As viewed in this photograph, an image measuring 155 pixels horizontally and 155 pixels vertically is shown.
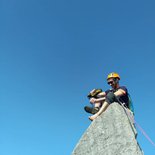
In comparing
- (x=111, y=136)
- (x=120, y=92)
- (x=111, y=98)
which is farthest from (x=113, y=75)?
(x=111, y=136)

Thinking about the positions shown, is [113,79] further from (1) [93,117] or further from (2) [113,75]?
(1) [93,117]

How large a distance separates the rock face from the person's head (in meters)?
1.18

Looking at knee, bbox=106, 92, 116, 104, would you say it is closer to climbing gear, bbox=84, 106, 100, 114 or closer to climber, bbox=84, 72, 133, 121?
climber, bbox=84, 72, 133, 121

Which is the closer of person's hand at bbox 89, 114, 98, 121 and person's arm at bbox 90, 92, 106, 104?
person's hand at bbox 89, 114, 98, 121

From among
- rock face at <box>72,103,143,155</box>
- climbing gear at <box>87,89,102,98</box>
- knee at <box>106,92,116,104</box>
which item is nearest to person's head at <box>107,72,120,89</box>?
climbing gear at <box>87,89,102,98</box>

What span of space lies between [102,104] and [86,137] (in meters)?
1.69

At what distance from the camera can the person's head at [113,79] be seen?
1022cm

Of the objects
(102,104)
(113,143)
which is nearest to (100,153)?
(113,143)

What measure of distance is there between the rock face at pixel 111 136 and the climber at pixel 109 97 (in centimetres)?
23

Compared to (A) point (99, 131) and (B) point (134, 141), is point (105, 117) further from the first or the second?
(B) point (134, 141)

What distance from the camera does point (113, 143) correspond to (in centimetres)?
852

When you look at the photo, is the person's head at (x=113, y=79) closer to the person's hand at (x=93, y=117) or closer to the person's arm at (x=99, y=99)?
the person's arm at (x=99, y=99)

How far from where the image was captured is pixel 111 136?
8695mm

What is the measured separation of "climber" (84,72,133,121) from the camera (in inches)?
373
